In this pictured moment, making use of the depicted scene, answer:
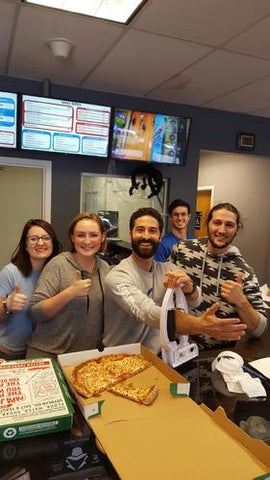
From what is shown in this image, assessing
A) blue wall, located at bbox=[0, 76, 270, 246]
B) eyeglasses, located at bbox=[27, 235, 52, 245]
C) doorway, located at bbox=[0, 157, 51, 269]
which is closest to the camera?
eyeglasses, located at bbox=[27, 235, 52, 245]

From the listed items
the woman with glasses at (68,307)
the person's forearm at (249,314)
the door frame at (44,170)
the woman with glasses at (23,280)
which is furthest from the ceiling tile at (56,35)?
the person's forearm at (249,314)

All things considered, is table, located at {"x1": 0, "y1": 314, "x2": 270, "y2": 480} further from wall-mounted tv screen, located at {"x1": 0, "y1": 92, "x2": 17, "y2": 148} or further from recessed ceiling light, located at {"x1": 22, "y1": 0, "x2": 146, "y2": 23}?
wall-mounted tv screen, located at {"x1": 0, "y1": 92, "x2": 17, "y2": 148}

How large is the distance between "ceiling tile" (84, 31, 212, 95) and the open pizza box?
211cm

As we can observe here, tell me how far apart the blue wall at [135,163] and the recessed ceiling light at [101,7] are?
1182mm

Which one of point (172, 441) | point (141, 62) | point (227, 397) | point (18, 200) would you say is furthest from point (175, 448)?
point (18, 200)

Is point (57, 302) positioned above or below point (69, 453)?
above

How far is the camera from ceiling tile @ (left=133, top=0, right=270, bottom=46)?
6.03ft

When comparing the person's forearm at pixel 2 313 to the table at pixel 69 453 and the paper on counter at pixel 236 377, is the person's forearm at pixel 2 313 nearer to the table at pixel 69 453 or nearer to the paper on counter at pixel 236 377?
the table at pixel 69 453

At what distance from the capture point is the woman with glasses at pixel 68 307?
4.83 ft

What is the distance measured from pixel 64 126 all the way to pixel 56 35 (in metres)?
0.79

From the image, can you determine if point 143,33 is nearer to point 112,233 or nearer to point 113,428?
point 112,233

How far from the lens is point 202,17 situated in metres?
1.97

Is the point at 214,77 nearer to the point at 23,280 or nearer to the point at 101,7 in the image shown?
the point at 101,7

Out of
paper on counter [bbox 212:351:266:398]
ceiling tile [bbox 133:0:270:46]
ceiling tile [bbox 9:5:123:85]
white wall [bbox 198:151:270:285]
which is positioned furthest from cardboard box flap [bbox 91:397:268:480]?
white wall [bbox 198:151:270:285]
